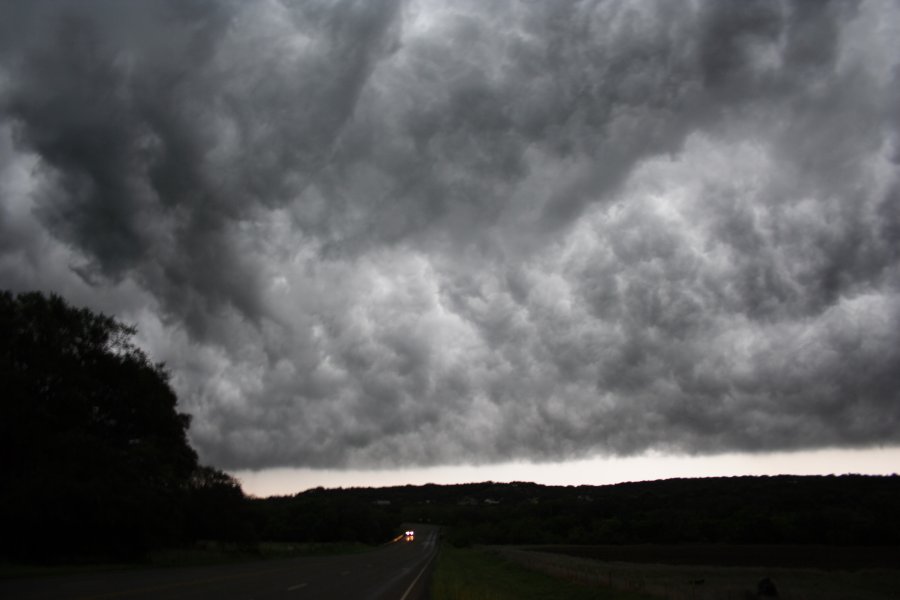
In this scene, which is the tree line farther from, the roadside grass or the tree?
the roadside grass

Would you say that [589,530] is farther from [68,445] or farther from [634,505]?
[68,445]

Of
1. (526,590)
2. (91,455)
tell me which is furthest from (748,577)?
(91,455)

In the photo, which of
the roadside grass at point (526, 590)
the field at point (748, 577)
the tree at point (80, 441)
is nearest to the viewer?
the roadside grass at point (526, 590)

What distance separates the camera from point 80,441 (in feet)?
139

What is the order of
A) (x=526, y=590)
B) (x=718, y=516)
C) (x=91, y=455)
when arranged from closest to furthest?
(x=526, y=590) → (x=91, y=455) → (x=718, y=516)

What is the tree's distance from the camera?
3853 centimetres

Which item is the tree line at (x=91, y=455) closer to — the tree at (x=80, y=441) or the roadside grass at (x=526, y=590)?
the tree at (x=80, y=441)

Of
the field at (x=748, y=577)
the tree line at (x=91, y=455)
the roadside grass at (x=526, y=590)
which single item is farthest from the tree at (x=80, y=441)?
the field at (x=748, y=577)

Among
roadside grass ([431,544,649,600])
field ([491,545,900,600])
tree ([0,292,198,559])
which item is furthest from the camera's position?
tree ([0,292,198,559])

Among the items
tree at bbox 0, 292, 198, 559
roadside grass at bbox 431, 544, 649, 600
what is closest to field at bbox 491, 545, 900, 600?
roadside grass at bbox 431, 544, 649, 600

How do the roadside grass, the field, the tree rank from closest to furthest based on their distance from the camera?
1. the roadside grass
2. the field
3. the tree

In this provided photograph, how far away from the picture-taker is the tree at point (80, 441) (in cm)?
3853

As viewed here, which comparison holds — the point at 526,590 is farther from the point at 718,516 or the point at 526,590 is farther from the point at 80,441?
the point at 718,516

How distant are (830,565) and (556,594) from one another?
43307mm
